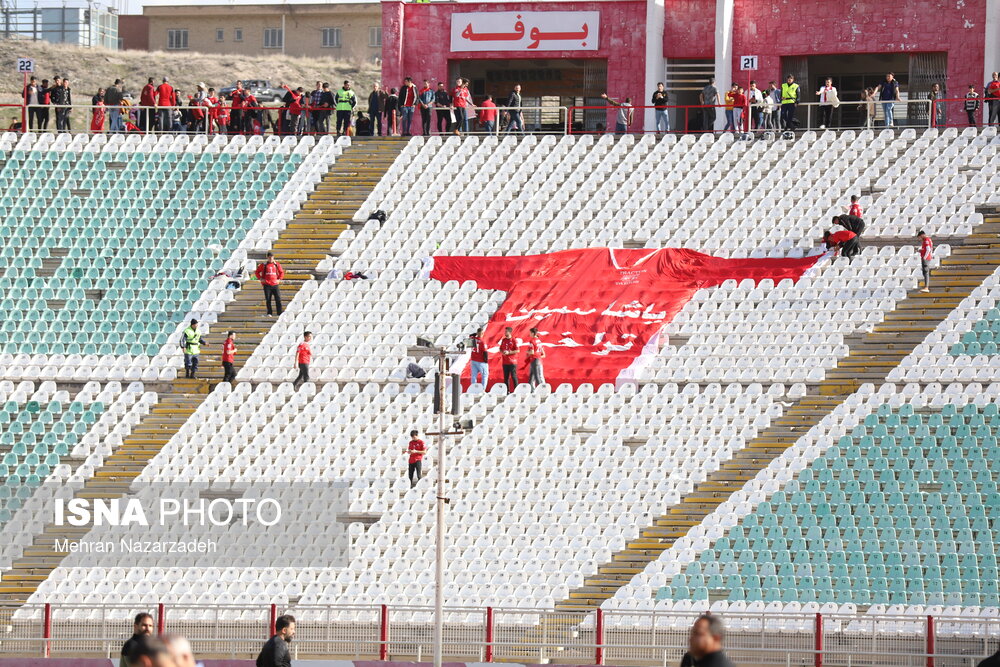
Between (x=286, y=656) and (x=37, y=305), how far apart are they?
18.5m

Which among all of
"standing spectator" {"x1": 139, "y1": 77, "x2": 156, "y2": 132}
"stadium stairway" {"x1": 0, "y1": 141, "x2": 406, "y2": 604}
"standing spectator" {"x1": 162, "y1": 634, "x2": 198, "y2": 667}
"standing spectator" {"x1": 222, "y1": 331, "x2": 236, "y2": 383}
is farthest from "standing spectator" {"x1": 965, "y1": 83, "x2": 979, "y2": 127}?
"standing spectator" {"x1": 162, "y1": 634, "x2": 198, "y2": 667}

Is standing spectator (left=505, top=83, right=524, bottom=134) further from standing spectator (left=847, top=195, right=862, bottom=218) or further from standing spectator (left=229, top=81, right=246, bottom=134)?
standing spectator (left=847, top=195, right=862, bottom=218)

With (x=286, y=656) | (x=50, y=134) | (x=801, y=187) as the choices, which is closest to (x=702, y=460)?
(x=801, y=187)

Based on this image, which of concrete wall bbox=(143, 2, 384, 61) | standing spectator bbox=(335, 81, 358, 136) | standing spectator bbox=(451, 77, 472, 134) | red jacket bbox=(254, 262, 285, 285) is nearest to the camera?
red jacket bbox=(254, 262, 285, 285)

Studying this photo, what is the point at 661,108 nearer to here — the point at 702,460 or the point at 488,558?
the point at 702,460

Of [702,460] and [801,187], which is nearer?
[702,460]

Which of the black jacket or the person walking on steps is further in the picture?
the person walking on steps

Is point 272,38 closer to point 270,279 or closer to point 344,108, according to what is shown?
point 344,108

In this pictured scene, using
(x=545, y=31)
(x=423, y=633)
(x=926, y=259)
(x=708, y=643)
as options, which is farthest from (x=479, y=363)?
(x=708, y=643)

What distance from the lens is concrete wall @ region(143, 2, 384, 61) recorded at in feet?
209

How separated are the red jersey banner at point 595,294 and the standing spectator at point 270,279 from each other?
287cm

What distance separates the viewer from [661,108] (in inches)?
1380

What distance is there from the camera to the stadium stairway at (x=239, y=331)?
26844mm

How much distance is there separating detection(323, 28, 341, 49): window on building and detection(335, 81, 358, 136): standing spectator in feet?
93.1
